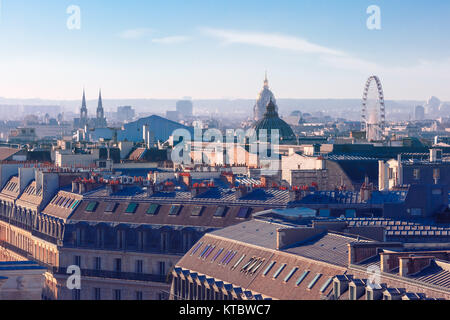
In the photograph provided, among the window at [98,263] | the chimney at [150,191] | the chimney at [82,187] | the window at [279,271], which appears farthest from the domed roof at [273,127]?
the window at [279,271]

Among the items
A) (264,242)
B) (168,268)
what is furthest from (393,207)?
(264,242)

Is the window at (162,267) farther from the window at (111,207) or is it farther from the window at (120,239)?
the window at (111,207)

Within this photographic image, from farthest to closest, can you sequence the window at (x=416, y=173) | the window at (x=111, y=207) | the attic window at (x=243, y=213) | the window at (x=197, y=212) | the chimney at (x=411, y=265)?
the window at (x=416, y=173)
the window at (x=111, y=207)
the window at (x=197, y=212)
the attic window at (x=243, y=213)
the chimney at (x=411, y=265)

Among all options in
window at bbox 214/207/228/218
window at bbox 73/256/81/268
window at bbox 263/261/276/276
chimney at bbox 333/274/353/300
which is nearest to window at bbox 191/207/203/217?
window at bbox 214/207/228/218

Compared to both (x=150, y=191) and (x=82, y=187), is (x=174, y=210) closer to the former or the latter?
(x=150, y=191)

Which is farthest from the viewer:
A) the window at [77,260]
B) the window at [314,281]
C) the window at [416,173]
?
the window at [416,173]

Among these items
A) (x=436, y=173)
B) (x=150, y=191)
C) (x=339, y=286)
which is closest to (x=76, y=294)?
(x=150, y=191)

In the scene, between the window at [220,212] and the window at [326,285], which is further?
the window at [220,212]
